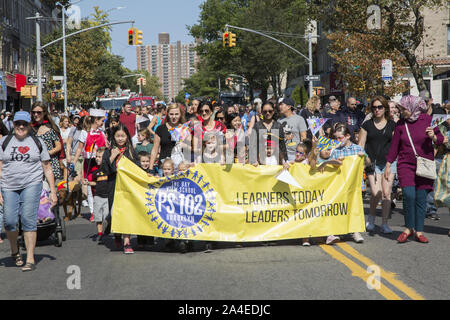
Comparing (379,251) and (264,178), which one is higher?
(264,178)

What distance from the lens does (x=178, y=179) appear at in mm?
8930

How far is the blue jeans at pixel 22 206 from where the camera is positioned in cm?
812

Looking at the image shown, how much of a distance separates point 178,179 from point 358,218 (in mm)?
2548

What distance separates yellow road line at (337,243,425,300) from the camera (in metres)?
6.36

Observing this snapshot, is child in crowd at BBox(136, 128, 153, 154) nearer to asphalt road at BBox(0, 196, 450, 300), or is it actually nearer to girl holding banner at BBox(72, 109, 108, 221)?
girl holding banner at BBox(72, 109, 108, 221)

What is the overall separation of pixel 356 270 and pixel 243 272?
49.0 inches

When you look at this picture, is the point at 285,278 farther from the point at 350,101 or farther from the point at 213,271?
the point at 350,101

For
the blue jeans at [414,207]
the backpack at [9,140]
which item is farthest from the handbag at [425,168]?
the backpack at [9,140]

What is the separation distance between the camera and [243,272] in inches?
292

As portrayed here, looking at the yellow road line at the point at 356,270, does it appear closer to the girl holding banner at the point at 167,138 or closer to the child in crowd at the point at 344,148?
the child in crowd at the point at 344,148

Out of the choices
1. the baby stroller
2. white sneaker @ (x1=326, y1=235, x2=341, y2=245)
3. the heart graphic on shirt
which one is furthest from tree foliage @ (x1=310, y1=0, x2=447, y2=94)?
Answer: the heart graphic on shirt

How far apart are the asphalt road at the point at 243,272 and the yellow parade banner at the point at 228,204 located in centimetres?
26

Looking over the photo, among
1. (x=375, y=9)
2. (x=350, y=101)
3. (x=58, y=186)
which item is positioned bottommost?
(x=58, y=186)
